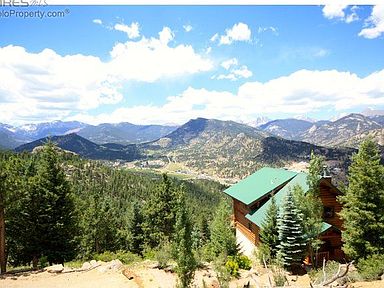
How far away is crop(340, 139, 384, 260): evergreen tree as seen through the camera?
25.0 meters

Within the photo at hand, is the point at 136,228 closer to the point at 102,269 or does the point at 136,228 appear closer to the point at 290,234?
the point at 102,269

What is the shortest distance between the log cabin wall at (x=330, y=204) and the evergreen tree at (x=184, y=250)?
69.2ft

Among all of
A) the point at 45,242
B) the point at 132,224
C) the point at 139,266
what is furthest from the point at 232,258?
the point at 132,224

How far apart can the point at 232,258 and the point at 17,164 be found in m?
18.4

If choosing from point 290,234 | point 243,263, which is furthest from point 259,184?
point 243,263

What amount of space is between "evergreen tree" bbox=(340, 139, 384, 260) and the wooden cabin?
8.41 ft

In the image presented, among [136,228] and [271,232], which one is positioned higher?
[271,232]

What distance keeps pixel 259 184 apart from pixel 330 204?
8.46 metres

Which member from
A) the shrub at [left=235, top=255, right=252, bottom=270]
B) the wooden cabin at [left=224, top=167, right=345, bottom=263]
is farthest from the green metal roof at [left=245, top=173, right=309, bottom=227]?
the shrub at [left=235, top=255, right=252, bottom=270]

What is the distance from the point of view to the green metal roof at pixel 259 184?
35219 millimetres

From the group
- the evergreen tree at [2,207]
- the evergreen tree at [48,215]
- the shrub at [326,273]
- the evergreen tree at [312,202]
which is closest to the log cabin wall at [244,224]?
the evergreen tree at [312,202]

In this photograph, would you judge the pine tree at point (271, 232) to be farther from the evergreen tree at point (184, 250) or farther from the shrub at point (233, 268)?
the evergreen tree at point (184, 250)

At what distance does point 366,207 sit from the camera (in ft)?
82.8

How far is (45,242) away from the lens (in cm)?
2778
